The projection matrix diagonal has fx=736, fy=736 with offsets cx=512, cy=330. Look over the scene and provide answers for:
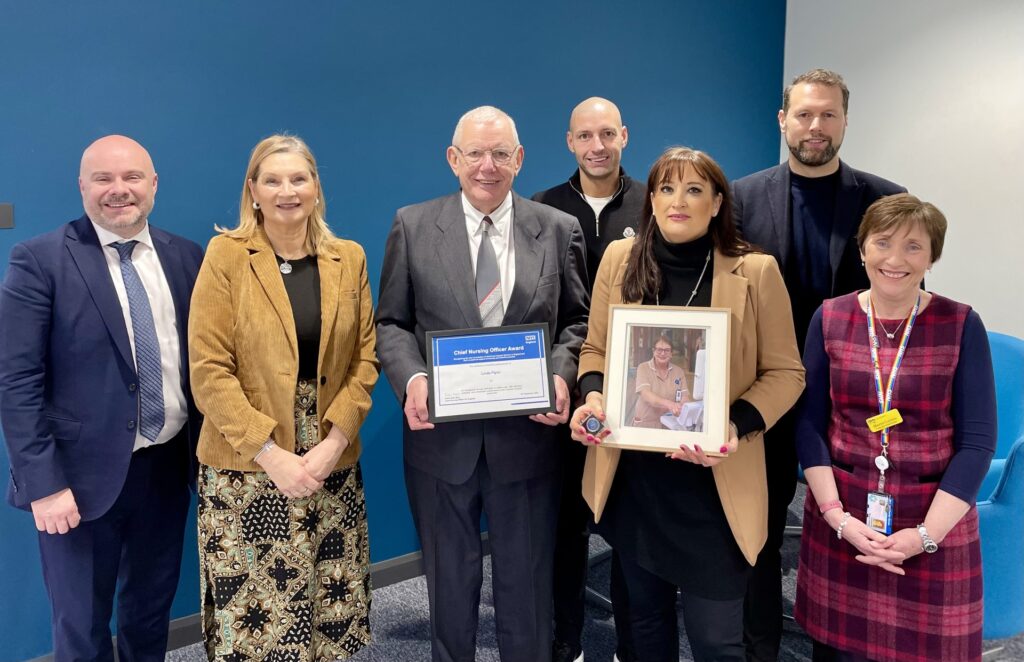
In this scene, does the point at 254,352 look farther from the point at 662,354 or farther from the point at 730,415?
the point at 730,415

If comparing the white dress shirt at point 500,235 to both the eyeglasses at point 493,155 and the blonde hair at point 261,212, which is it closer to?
the eyeglasses at point 493,155

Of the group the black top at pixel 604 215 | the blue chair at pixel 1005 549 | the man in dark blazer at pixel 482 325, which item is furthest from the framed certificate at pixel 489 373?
the blue chair at pixel 1005 549

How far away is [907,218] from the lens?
1855 mm

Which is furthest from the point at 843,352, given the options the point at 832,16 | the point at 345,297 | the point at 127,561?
→ the point at 832,16

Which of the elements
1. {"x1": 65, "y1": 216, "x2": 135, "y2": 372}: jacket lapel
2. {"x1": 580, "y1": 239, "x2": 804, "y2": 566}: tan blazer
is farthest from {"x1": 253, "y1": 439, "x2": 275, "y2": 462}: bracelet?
{"x1": 580, "y1": 239, "x2": 804, "y2": 566}: tan blazer

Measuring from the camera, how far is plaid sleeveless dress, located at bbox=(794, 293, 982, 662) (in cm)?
186

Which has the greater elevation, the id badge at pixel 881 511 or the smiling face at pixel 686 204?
the smiling face at pixel 686 204

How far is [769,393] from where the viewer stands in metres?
1.90

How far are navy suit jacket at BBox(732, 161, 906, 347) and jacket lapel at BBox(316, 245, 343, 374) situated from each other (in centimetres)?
128

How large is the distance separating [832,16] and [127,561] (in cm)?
449

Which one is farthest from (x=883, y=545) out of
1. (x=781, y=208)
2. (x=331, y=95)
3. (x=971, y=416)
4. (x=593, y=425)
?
(x=331, y=95)

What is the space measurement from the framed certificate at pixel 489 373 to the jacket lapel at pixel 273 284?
43 centimetres

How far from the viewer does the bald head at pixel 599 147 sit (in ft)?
9.28

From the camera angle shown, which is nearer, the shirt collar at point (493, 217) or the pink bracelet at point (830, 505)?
the pink bracelet at point (830, 505)
